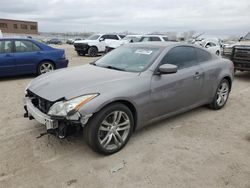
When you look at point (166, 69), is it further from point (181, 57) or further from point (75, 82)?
point (75, 82)

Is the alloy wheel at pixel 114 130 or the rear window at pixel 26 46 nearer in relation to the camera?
the alloy wheel at pixel 114 130

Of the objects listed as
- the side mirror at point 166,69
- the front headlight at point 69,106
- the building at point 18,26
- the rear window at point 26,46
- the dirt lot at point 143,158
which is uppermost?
the building at point 18,26

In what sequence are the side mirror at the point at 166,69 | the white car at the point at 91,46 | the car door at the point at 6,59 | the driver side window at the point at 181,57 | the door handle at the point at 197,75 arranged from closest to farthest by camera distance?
1. the side mirror at the point at 166,69
2. the driver side window at the point at 181,57
3. the door handle at the point at 197,75
4. the car door at the point at 6,59
5. the white car at the point at 91,46

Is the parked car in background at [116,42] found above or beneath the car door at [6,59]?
above

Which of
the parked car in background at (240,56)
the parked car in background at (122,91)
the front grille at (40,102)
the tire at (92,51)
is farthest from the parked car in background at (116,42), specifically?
the front grille at (40,102)

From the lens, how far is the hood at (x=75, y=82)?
302 centimetres

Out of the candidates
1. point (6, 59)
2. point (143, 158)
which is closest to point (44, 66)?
point (6, 59)

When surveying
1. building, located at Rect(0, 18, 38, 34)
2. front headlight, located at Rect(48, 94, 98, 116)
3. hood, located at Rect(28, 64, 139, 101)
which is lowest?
front headlight, located at Rect(48, 94, 98, 116)

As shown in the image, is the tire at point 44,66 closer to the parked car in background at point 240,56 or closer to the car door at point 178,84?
the car door at point 178,84

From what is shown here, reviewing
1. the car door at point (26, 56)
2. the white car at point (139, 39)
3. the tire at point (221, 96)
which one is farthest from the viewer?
the white car at point (139, 39)

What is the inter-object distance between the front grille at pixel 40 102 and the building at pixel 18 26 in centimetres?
7028

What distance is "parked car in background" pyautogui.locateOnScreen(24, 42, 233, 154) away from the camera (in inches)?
114

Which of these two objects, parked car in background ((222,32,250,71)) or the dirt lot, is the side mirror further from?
parked car in background ((222,32,250,71))

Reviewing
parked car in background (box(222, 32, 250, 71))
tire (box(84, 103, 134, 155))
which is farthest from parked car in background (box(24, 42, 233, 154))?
parked car in background (box(222, 32, 250, 71))
